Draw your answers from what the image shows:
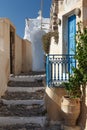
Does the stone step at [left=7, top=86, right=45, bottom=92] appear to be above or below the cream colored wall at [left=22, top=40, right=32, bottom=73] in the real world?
below

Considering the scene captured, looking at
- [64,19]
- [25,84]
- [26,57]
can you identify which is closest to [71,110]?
[25,84]

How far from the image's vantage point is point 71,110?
7785 millimetres

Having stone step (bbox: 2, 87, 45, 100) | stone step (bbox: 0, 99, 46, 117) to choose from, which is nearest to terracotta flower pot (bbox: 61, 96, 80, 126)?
stone step (bbox: 0, 99, 46, 117)

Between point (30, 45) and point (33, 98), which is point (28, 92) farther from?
point (30, 45)

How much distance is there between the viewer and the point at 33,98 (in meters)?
10.5

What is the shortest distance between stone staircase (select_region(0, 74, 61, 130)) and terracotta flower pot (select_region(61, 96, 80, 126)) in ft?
1.66

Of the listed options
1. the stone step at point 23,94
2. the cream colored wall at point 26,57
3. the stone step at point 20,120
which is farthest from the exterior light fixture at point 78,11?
the cream colored wall at point 26,57

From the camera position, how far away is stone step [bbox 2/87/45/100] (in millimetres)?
10617

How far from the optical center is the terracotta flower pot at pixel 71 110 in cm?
778

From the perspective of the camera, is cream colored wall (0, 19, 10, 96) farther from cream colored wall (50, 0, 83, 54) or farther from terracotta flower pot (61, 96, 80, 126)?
terracotta flower pot (61, 96, 80, 126)

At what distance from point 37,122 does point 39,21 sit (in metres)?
17.3

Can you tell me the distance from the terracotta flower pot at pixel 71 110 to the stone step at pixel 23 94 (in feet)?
8.87

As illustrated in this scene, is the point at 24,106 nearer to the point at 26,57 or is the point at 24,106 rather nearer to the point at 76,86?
the point at 76,86

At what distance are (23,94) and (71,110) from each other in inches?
141
